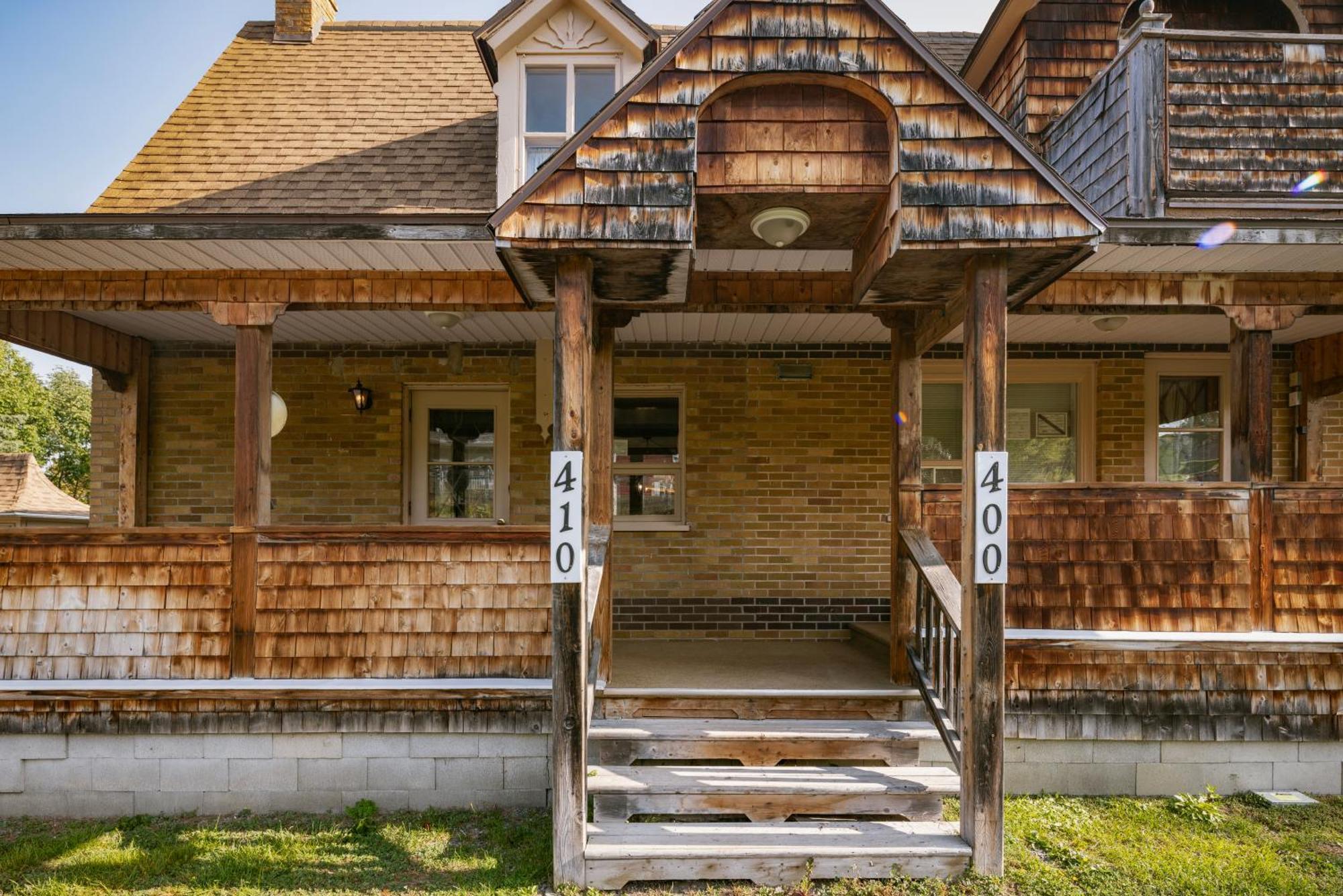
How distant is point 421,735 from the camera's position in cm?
503

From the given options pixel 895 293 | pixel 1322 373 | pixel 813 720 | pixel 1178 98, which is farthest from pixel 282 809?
pixel 1322 373

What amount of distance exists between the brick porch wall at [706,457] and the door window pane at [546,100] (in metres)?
2.14

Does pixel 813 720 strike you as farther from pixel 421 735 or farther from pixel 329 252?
pixel 329 252

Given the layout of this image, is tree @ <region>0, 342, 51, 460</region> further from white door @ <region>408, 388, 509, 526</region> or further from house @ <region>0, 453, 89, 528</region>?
white door @ <region>408, 388, 509, 526</region>

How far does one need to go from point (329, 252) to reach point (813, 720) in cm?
431

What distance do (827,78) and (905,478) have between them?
2.64m

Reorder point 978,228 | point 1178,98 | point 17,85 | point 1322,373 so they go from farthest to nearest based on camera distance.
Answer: point 17,85 < point 1322,373 < point 1178,98 < point 978,228

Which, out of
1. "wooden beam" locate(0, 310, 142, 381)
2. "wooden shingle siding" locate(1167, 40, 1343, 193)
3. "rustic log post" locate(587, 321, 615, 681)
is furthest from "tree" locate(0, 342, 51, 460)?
"wooden shingle siding" locate(1167, 40, 1343, 193)

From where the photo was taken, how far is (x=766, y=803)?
4234mm

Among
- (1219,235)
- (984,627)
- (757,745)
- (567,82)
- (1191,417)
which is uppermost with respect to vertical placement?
(567,82)

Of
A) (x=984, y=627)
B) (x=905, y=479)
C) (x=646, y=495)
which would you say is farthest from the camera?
(x=646, y=495)

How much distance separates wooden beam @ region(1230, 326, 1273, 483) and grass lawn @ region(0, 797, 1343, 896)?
86.5 inches

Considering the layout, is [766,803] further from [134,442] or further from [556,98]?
[134,442]

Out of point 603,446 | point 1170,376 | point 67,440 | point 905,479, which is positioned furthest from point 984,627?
point 67,440
